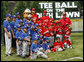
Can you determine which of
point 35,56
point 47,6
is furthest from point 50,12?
point 35,56

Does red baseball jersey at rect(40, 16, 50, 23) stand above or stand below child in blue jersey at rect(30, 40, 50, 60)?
above

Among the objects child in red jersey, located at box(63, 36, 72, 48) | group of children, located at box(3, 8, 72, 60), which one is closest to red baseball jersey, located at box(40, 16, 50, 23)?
group of children, located at box(3, 8, 72, 60)

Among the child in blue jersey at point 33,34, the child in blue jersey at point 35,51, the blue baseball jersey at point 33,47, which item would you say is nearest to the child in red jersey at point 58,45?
the child in blue jersey at point 33,34

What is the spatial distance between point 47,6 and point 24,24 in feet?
25.8

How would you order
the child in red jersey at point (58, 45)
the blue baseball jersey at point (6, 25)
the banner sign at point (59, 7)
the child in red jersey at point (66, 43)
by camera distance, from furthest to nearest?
the banner sign at point (59, 7), the child in red jersey at point (66, 43), the child in red jersey at point (58, 45), the blue baseball jersey at point (6, 25)

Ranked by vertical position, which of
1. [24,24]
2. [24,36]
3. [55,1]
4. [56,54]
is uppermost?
[55,1]

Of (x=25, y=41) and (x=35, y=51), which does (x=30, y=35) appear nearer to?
(x=25, y=41)

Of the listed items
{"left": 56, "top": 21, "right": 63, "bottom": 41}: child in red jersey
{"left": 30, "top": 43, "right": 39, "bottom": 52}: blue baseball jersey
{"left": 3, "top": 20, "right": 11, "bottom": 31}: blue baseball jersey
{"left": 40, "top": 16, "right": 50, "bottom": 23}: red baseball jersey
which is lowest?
{"left": 30, "top": 43, "right": 39, "bottom": 52}: blue baseball jersey

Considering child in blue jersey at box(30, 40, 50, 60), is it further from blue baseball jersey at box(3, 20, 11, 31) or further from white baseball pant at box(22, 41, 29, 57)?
blue baseball jersey at box(3, 20, 11, 31)

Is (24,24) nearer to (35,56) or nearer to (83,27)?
(35,56)

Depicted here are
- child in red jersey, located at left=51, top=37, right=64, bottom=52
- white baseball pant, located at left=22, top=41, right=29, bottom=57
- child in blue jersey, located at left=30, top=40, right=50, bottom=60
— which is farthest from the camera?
child in red jersey, located at left=51, top=37, right=64, bottom=52

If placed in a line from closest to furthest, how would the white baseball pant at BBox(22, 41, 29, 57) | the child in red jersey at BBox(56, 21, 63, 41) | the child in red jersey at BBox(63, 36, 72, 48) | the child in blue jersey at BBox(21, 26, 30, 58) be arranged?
the child in blue jersey at BBox(21, 26, 30, 58) < the white baseball pant at BBox(22, 41, 29, 57) < the child in red jersey at BBox(56, 21, 63, 41) < the child in red jersey at BBox(63, 36, 72, 48)

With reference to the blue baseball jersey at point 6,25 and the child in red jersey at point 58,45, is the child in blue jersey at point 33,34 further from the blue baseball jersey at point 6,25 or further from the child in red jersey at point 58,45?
the child in red jersey at point 58,45

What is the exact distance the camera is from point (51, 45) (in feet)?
32.8
